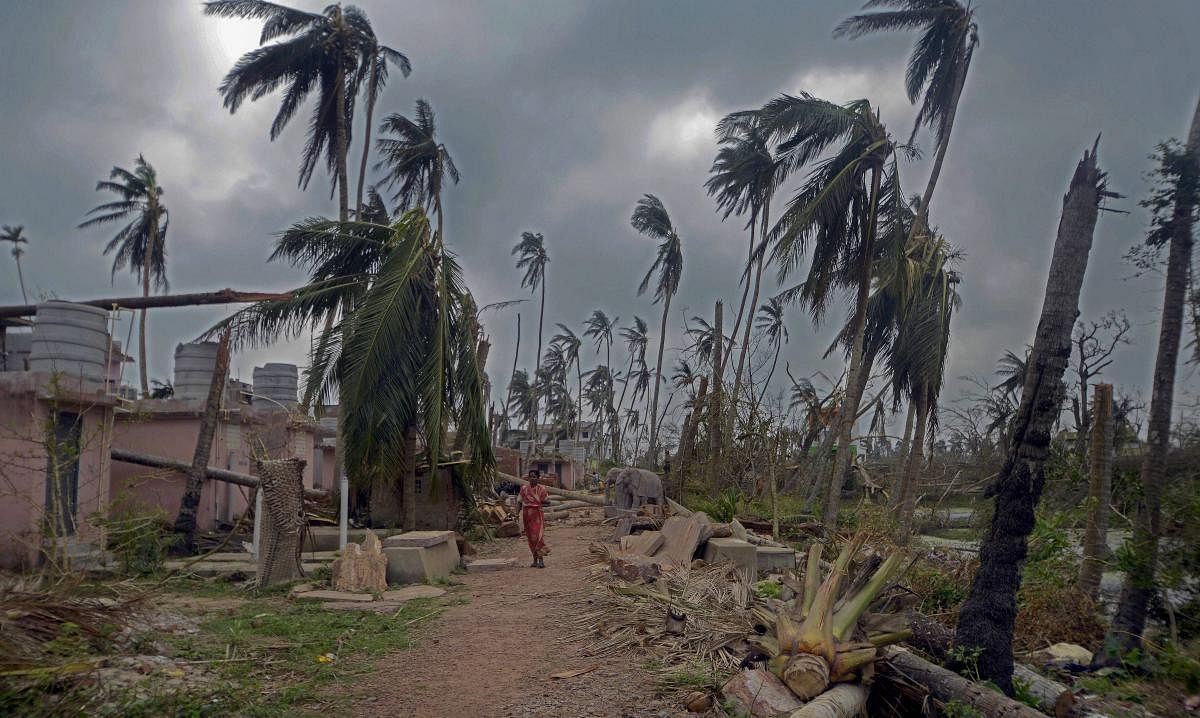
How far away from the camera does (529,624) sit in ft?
27.3

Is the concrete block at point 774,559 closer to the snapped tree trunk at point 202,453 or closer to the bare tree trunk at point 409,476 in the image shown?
the bare tree trunk at point 409,476

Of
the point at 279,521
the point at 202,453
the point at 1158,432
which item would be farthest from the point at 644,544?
the point at 202,453

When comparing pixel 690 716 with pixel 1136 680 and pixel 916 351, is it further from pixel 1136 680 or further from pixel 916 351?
pixel 916 351

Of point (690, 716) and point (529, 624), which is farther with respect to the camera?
point (529, 624)

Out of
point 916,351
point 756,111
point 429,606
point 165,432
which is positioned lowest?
point 429,606

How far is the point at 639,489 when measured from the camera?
1728 centimetres

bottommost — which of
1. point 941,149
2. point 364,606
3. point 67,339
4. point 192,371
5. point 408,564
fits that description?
point 364,606

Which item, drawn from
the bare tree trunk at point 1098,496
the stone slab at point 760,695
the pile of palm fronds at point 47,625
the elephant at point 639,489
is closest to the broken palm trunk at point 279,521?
the pile of palm fronds at point 47,625

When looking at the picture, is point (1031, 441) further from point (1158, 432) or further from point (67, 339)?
point (67, 339)

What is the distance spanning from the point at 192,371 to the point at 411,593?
8.06m

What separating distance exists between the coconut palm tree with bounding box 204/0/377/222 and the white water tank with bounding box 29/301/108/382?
7.11m

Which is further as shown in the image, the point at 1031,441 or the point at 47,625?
the point at 1031,441

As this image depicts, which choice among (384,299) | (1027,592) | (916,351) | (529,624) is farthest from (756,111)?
(529,624)

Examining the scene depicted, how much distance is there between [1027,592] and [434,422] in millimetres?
8944
